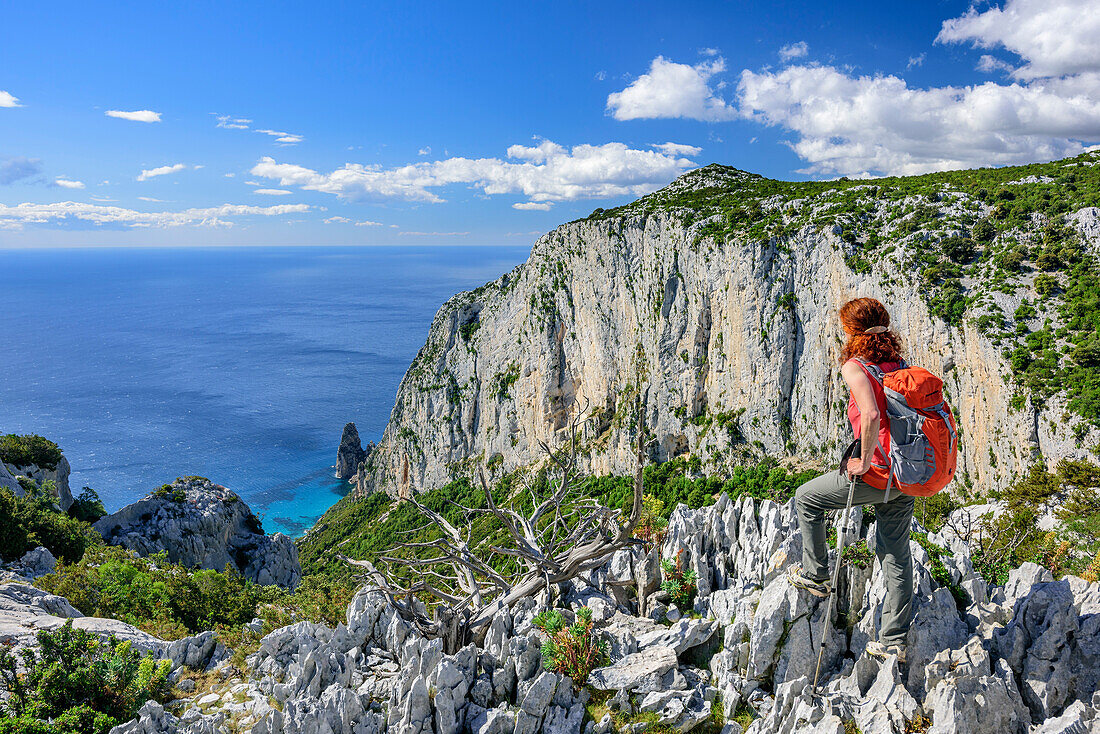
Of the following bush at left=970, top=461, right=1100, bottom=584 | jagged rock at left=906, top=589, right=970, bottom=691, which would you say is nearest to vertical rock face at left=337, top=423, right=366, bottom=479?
bush at left=970, top=461, right=1100, bottom=584

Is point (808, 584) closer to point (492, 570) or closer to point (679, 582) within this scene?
point (679, 582)

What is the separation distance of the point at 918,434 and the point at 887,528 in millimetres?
1417

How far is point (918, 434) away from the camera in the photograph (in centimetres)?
566

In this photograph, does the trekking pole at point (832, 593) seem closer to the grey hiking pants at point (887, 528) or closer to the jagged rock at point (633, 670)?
the grey hiking pants at point (887, 528)

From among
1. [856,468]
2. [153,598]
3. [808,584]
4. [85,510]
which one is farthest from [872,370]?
[85,510]

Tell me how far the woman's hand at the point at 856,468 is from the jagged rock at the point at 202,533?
40025mm

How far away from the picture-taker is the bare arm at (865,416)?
18.9ft

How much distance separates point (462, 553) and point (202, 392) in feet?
434

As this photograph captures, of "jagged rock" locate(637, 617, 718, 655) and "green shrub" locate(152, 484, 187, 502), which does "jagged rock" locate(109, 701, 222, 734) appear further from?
"green shrub" locate(152, 484, 187, 502)

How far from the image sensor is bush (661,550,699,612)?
8.83 m

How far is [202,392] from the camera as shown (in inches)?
4675

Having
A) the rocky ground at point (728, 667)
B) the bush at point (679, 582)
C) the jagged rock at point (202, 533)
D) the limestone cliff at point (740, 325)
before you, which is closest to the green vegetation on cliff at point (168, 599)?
the rocky ground at point (728, 667)

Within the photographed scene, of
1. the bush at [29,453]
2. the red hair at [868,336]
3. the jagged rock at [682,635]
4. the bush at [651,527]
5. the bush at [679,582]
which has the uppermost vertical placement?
the red hair at [868,336]

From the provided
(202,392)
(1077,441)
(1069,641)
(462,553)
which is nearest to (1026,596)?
(1069,641)
